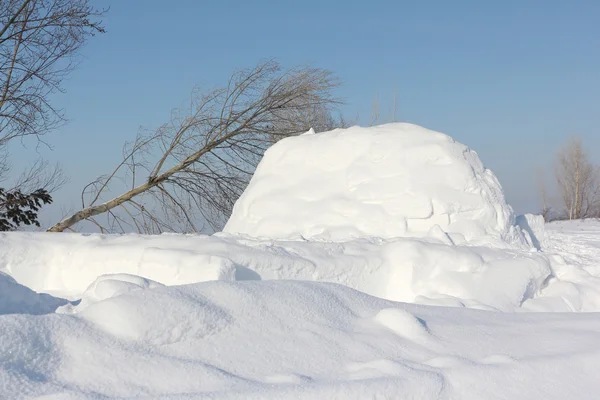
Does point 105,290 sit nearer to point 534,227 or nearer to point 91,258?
point 91,258

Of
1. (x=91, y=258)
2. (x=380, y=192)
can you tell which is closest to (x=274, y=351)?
(x=91, y=258)

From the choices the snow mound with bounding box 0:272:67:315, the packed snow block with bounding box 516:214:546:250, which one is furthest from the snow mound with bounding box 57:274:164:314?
the packed snow block with bounding box 516:214:546:250

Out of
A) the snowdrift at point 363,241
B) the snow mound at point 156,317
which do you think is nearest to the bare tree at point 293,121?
the snowdrift at point 363,241

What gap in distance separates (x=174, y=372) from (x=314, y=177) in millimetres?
3928

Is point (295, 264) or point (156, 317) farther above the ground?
point (156, 317)

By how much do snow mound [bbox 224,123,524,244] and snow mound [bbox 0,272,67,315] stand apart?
2.32 metres

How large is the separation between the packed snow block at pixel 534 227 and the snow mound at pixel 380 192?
2.80 feet

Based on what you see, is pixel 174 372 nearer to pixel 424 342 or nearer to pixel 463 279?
pixel 424 342

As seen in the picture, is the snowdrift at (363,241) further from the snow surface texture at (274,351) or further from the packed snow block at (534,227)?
the snow surface texture at (274,351)

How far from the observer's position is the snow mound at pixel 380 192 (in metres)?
5.26

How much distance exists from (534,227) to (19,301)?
538 cm

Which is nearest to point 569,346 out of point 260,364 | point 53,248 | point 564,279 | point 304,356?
point 304,356

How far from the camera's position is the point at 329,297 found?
2752 millimetres

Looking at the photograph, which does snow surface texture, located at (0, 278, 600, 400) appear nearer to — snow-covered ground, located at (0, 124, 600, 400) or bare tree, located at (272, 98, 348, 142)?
snow-covered ground, located at (0, 124, 600, 400)
